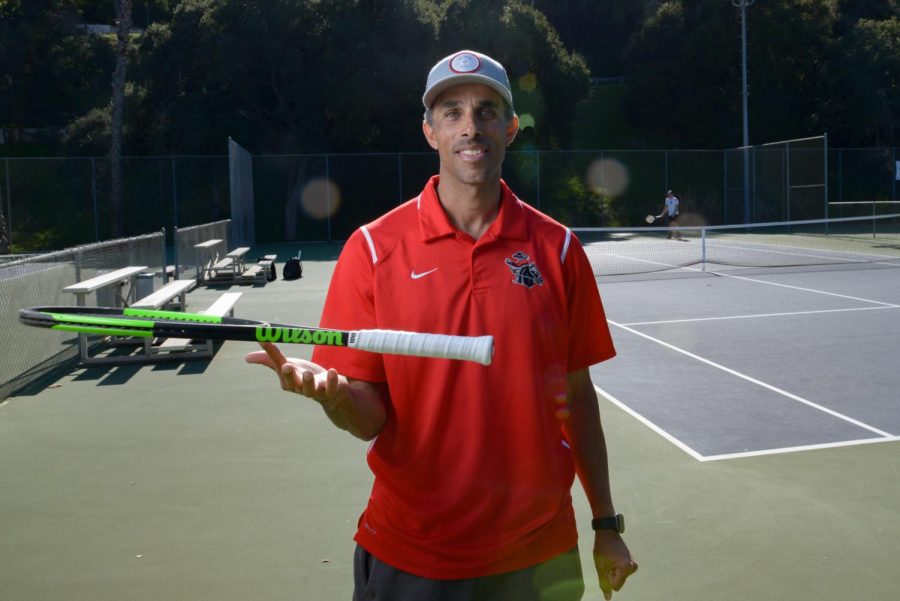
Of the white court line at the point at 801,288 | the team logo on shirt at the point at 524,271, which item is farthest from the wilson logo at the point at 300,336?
the white court line at the point at 801,288

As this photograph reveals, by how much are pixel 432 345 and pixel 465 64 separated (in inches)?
33.6

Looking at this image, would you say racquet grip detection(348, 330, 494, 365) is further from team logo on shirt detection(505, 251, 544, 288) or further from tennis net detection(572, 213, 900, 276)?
tennis net detection(572, 213, 900, 276)

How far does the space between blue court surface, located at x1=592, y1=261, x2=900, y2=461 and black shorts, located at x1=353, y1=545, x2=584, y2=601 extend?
413 cm

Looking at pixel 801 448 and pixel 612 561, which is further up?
pixel 612 561

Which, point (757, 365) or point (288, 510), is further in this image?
point (757, 365)

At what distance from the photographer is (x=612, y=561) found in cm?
262

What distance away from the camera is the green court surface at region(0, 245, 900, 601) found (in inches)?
173

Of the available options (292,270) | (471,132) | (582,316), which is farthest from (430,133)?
(292,270)

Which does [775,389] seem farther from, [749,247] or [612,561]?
[749,247]

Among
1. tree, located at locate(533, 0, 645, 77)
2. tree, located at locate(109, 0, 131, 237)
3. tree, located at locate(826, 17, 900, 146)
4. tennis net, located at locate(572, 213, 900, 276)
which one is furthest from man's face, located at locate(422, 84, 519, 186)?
tree, located at locate(533, 0, 645, 77)

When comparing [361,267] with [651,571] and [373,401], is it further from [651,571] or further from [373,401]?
[651,571]

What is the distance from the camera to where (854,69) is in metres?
44.7

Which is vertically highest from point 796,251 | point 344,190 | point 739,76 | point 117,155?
point 739,76

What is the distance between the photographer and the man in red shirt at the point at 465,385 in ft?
7.42
